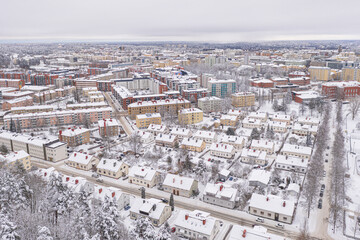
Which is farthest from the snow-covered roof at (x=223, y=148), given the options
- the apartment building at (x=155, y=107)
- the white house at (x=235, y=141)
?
the apartment building at (x=155, y=107)

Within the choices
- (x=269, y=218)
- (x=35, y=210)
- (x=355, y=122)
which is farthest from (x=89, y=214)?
(x=355, y=122)

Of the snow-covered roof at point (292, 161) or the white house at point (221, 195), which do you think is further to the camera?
the snow-covered roof at point (292, 161)

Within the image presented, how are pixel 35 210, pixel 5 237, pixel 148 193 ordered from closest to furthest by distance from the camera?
pixel 5 237 → pixel 35 210 → pixel 148 193

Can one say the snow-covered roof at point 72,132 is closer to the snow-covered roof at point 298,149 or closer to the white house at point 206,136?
the white house at point 206,136

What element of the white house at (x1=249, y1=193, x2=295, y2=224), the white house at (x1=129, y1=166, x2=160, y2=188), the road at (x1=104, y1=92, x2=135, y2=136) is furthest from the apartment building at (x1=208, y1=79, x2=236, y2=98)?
the white house at (x1=249, y1=193, x2=295, y2=224)

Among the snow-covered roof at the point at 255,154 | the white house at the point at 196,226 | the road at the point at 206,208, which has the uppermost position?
the snow-covered roof at the point at 255,154

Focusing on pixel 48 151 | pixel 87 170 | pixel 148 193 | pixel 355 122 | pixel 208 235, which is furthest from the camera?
pixel 355 122

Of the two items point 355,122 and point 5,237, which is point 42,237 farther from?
point 355,122
